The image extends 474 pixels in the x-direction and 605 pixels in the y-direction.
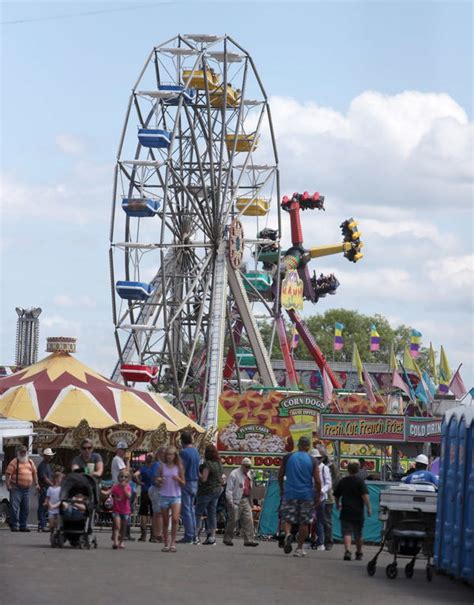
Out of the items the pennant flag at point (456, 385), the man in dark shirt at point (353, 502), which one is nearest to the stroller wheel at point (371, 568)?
the man in dark shirt at point (353, 502)

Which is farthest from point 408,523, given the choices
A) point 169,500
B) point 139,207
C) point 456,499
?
point 139,207

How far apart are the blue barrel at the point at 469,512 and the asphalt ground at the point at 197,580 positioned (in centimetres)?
28

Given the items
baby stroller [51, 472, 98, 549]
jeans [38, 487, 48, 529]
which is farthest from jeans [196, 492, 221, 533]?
jeans [38, 487, 48, 529]

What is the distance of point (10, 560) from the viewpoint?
56.5 ft

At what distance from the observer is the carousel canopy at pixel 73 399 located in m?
32.2

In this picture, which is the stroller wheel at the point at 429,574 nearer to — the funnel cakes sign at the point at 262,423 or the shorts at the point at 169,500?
the shorts at the point at 169,500

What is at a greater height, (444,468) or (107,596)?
(444,468)

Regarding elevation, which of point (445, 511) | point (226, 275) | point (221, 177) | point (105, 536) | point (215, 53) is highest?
point (215, 53)

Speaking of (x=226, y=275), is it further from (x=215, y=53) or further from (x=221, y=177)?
(x=215, y=53)

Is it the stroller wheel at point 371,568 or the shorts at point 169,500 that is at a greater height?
the shorts at point 169,500

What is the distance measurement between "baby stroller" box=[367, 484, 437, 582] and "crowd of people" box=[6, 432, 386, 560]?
212cm

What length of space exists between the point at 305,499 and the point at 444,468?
143 inches

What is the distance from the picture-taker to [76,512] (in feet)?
66.5

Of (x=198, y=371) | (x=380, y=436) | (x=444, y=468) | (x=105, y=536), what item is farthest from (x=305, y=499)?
(x=198, y=371)
